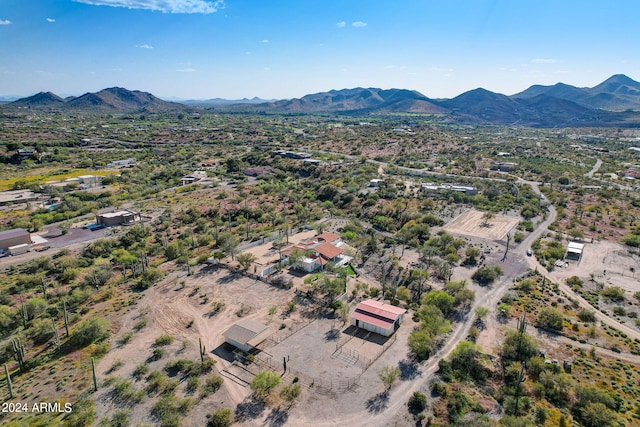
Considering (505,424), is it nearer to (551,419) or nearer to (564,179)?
(551,419)

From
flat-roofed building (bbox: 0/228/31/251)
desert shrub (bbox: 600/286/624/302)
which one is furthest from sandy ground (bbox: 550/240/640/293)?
flat-roofed building (bbox: 0/228/31/251)

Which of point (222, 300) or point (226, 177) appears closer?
point (222, 300)

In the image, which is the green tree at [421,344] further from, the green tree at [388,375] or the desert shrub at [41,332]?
the desert shrub at [41,332]

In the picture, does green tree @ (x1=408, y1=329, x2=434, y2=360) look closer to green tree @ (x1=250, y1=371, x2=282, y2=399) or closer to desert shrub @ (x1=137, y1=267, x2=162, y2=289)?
green tree @ (x1=250, y1=371, x2=282, y2=399)

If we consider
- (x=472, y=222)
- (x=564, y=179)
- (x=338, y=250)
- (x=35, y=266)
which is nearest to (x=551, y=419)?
(x=338, y=250)

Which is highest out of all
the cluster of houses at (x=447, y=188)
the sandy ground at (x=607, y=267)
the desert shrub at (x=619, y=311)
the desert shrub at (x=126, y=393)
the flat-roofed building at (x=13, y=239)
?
the flat-roofed building at (x=13, y=239)

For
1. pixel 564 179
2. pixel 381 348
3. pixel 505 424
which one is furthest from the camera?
pixel 564 179

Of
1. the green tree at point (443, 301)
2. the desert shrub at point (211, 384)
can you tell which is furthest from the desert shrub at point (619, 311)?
the desert shrub at point (211, 384)
